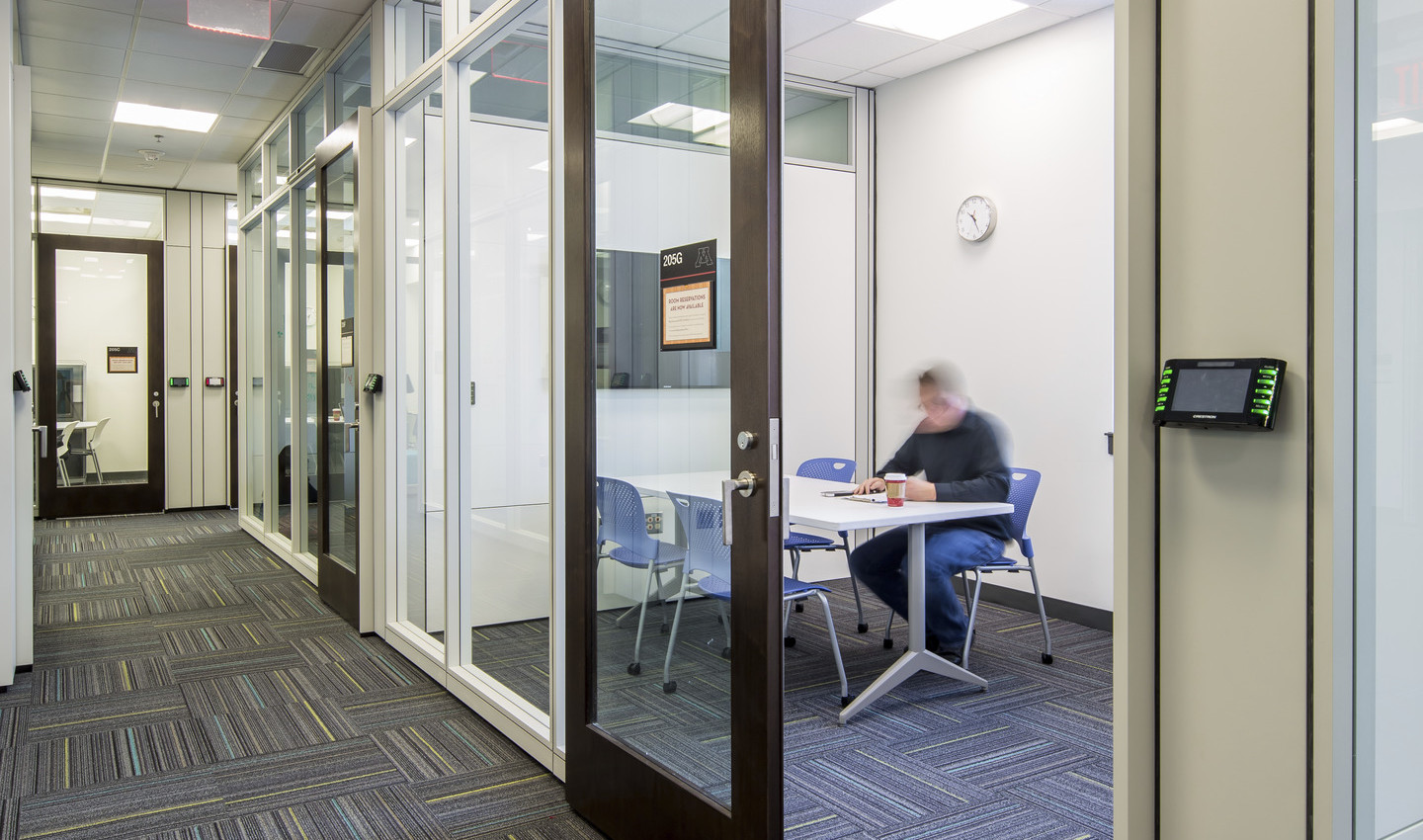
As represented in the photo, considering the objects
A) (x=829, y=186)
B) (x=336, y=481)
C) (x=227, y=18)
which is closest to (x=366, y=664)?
(x=336, y=481)

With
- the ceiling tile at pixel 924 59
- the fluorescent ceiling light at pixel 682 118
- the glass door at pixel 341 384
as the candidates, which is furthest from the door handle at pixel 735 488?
the ceiling tile at pixel 924 59

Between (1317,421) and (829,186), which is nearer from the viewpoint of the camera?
(1317,421)

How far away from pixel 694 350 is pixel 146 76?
4682mm

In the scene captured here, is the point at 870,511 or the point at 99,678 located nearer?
the point at 870,511

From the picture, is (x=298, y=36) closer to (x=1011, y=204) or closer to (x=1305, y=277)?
(x=1011, y=204)

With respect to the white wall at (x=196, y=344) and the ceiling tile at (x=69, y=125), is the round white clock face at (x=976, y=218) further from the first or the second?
the white wall at (x=196, y=344)

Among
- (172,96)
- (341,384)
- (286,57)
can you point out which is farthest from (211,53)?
(341,384)

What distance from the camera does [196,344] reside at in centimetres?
827

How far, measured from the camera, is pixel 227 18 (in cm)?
417

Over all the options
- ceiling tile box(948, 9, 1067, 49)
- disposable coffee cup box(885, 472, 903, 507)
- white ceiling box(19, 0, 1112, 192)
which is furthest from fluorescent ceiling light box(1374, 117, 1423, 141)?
ceiling tile box(948, 9, 1067, 49)

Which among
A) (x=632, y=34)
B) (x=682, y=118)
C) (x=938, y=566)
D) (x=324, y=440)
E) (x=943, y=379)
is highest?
(x=632, y=34)

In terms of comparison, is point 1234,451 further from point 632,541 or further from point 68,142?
point 68,142

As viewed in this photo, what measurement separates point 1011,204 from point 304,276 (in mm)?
3695

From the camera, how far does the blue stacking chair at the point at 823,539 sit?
416 cm
